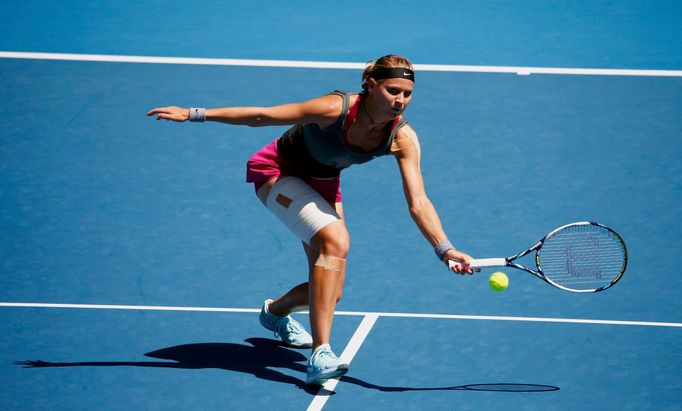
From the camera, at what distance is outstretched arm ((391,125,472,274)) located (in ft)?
19.4

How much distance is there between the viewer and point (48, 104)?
384 inches

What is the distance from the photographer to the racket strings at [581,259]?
20.1 ft

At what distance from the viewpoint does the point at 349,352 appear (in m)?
6.54

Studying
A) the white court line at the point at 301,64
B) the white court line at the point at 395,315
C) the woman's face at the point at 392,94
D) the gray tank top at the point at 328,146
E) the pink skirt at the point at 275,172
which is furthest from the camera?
the white court line at the point at 301,64

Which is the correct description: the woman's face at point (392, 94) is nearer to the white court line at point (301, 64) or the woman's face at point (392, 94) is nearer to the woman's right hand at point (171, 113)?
the woman's right hand at point (171, 113)

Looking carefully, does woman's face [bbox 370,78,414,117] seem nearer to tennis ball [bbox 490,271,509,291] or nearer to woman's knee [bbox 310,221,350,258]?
woman's knee [bbox 310,221,350,258]

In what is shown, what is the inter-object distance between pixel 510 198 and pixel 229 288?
2.31 metres

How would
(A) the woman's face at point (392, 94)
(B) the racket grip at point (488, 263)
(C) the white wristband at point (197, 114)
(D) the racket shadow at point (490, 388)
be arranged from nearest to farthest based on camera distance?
1. (B) the racket grip at point (488, 263)
2. (C) the white wristband at point (197, 114)
3. (A) the woman's face at point (392, 94)
4. (D) the racket shadow at point (490, 388)

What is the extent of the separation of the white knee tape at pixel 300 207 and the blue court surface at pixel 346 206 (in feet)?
2.84

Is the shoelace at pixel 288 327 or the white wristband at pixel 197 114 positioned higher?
the white wristband at pixel 197 114

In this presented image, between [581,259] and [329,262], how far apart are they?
1349 mm

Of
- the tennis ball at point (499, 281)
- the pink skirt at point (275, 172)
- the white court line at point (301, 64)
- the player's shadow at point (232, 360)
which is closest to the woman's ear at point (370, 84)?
the pink skirt at point (275, 172)

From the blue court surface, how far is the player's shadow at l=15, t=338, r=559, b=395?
2 centimetres

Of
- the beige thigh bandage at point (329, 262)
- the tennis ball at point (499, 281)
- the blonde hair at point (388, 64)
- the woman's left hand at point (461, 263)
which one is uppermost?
the blonde hair at point (388, 64)
